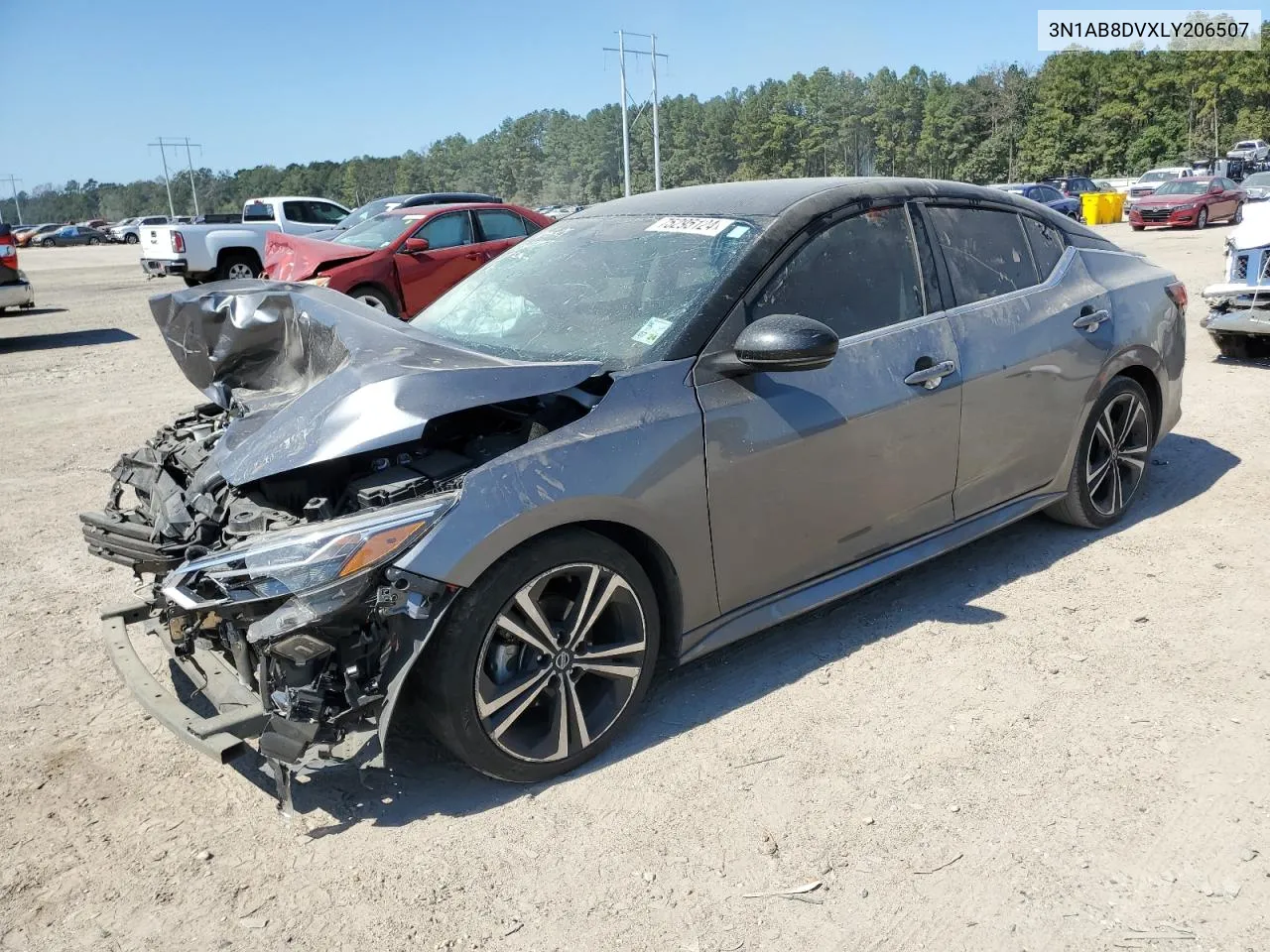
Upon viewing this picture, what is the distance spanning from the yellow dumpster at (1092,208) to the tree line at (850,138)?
13.3 metres

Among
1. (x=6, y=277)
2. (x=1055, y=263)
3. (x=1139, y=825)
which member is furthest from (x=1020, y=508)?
(x=6, y=277)

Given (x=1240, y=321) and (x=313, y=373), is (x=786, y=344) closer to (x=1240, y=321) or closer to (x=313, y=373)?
(x=313, y=373)

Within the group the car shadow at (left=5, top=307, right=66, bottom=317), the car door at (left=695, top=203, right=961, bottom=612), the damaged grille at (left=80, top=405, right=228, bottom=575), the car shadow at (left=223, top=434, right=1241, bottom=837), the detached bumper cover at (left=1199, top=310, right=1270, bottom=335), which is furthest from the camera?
the car shadow at (left=5, top=307, right=66, bottom=317)

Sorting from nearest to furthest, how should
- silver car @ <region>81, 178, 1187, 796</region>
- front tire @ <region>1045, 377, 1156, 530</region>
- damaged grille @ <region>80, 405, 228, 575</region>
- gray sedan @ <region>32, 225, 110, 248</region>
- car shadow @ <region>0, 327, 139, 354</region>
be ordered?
silver car @ <region>81, 178, 1187, 796</region> → damaged grille @ <region>80, 405, 228, 575</region> → front tire @ <region>1045, 377, 1156, 530</region> → car shadow @ <region>0, 327, 139, 354</region> → gray sedan @ <region>32, 225, 110, 248</region>

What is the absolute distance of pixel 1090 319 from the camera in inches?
180

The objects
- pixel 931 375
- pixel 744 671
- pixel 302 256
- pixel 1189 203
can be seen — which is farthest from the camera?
pixel 1189 203

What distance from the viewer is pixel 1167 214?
28.4m

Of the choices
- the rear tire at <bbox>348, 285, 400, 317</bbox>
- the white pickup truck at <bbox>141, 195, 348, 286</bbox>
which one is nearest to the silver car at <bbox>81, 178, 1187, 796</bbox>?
the rear tire at <bbox>348, 285, 400, 317</bbox>

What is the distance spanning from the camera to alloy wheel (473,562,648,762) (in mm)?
2916

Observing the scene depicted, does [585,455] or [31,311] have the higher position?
[585,455]

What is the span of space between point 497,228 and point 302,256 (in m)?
2.61

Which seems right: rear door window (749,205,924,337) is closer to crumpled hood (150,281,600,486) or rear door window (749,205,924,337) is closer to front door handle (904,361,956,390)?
front door handle (904,361,956,390)

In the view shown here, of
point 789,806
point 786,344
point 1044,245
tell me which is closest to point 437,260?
point 1044,245

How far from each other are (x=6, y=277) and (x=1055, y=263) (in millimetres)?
13754
